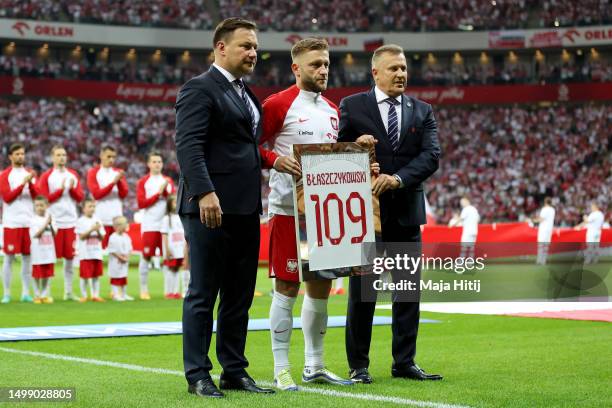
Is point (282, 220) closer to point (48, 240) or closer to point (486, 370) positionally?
point (486, 370)

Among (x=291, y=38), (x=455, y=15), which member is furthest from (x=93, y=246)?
(x=455, y=15)

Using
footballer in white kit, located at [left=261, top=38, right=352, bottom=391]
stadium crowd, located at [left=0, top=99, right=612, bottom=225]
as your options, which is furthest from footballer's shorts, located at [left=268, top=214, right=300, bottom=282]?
stadium crowd, located at [left=0, top=99, right=612, bottom=225]

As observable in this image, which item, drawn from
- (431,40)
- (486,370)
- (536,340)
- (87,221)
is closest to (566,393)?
(486,370)

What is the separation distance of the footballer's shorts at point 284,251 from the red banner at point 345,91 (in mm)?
43957

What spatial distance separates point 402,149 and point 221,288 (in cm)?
169

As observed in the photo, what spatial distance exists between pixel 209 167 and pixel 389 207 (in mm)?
1433

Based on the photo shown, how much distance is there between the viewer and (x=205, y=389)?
237 inches

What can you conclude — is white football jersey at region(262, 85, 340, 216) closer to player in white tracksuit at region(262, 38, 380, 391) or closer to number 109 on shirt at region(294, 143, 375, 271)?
player in white tracksuit at region(262, 38, 380, 391)

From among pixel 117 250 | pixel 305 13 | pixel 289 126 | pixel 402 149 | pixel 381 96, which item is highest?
pixel 305 13

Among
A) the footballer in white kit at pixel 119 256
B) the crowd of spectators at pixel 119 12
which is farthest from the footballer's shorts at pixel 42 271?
the crowd of spectators at pixel 119 12

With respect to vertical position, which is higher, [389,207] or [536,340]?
[389,207]

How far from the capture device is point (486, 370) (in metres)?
7.31

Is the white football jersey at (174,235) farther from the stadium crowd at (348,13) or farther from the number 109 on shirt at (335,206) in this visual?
the stadium crowd at (348,13)

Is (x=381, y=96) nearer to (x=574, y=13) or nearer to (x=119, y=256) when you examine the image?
(x=119, y=256)
